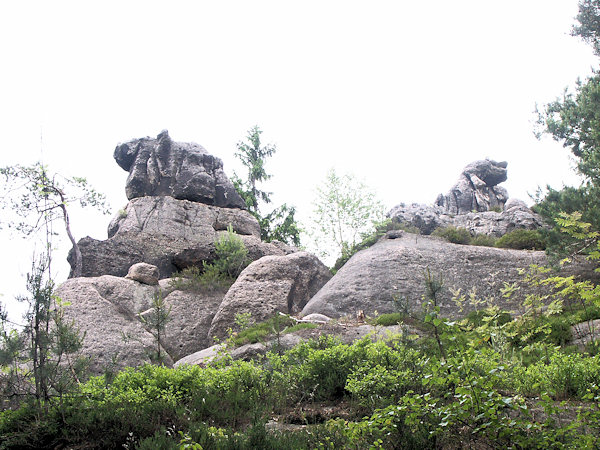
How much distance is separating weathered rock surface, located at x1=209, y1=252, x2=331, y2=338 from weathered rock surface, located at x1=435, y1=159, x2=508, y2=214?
15.0 meters

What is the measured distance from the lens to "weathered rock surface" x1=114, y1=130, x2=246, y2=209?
21.4 m

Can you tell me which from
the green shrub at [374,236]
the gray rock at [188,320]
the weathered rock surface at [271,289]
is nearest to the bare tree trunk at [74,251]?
the gray rock at [188,320]

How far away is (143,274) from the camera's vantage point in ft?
50.0

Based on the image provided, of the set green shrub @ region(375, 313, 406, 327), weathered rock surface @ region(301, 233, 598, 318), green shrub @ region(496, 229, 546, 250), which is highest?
green shrub @ region(496, 229, 546, 250)

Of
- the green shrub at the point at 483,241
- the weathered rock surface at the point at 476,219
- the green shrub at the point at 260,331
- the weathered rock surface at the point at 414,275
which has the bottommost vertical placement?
the green shrub at the point at 260,331

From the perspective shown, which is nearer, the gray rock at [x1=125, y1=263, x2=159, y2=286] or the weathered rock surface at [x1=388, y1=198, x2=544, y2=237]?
the gray rock at [x1=125, y1=263, x2=159, y2=286]

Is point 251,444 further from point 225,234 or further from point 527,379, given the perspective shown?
point 225,234

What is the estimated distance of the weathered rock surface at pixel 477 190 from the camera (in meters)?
27.3

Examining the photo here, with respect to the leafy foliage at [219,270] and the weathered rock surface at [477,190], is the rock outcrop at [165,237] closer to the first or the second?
the leafy foliage at [219,270]

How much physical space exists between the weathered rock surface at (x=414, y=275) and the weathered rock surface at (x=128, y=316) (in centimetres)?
354

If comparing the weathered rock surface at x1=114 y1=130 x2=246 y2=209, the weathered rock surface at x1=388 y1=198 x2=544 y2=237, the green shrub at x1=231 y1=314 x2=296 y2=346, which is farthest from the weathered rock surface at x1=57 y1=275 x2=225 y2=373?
the weathered rock surface at x1=388 y1=198 x2=544 y2=237

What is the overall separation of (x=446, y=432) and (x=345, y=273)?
37.1ft

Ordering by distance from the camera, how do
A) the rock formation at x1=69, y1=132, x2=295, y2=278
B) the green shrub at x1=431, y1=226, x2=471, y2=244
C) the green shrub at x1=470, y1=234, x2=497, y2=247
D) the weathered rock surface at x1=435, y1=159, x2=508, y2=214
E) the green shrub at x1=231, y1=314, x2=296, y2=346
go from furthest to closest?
the weathered rock surface at x1=435, y1=159, x2=508, y2=214 → the green shrub at x1=431, y1=226, x2=471, y2=244 → the green shrub at x1=470, y1=234, x2=497, y2=247 → the rock formation at x1=69, y1=132, x2=295, y2=278 → the green shrub at x1=231, y1=314, x2=296, y2=346

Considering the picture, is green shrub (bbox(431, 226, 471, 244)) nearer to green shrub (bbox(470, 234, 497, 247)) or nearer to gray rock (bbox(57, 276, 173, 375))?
green shrub (bbox(470, 234, 497, 247))
